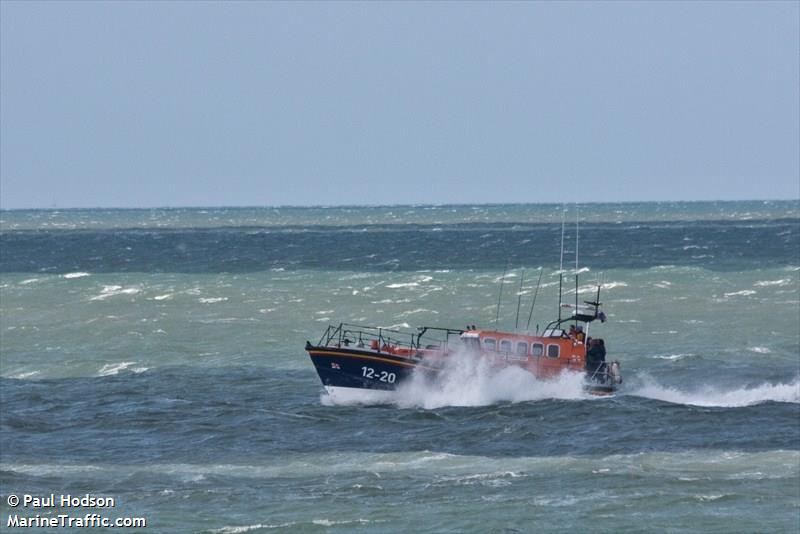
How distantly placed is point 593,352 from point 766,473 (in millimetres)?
11922

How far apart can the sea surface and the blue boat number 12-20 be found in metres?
0.65

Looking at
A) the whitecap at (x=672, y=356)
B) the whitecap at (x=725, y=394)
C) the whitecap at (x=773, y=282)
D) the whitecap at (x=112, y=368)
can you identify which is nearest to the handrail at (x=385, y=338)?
the whitecap at (x=725, y=394)

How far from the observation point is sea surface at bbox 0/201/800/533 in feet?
93.1

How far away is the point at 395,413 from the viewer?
40406 mm

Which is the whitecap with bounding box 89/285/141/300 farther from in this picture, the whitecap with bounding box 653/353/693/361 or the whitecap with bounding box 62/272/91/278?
the whitecap with bounding box 653/353/693/361

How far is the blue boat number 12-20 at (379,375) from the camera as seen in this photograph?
42.1 meters

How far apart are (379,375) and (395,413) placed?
2.02 metres

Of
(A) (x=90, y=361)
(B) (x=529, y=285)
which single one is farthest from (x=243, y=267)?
(A) (x=90, y=361)

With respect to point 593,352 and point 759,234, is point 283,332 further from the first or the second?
point 759,234

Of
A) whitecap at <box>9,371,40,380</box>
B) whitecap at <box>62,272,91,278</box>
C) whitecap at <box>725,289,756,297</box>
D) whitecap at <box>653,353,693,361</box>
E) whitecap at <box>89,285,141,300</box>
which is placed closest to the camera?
whitecap at <box>9,371,40,380</box>

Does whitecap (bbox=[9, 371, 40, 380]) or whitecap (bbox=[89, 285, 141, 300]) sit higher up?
whitecap (bbox=[89, 285, 141, 300])

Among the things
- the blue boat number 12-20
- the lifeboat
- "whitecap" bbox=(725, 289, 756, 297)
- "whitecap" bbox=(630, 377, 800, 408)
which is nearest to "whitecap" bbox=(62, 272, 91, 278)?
"whitecap" bbox=(725, 289, 756, 297)

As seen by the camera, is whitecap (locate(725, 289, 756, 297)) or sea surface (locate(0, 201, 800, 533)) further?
whitecap (locate(725, 289, 756, 297))

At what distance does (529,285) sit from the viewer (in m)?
75.7
